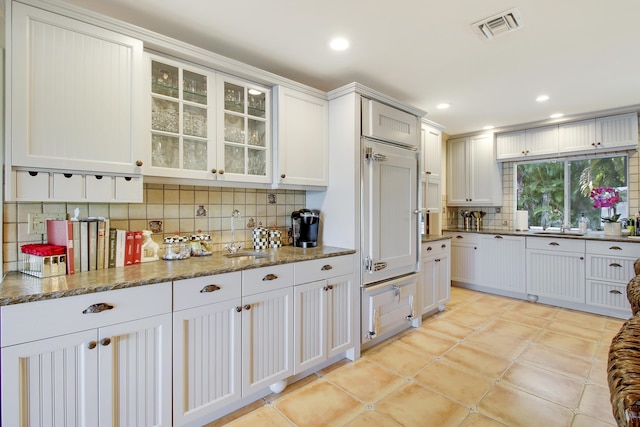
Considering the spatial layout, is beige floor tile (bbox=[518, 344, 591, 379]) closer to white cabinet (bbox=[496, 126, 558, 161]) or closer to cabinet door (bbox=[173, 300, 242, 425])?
cabinet door (bbox=[173, 300, 242, 425])

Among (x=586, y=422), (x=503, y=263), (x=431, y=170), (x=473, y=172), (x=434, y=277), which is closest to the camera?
(x=586, y=422)

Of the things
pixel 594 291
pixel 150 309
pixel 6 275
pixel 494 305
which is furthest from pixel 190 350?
pixel 594 291

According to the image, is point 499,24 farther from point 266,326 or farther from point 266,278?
point 266,326

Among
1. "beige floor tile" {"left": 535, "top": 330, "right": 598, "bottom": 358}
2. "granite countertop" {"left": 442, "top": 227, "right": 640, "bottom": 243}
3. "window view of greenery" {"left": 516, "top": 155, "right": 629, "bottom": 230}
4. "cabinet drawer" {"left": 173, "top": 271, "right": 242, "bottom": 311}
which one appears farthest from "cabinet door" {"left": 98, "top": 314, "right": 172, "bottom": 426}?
"window view of greenery" {"left": 516, "top": 155, "right": 629, "bottom": 230}

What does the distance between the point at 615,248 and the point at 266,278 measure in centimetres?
382

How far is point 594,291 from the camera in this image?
138 inches

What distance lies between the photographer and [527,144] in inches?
166

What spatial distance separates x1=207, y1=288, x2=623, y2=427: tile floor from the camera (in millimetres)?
1839

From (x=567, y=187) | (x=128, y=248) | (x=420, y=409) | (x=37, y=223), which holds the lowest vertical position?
(x=420, y=409)

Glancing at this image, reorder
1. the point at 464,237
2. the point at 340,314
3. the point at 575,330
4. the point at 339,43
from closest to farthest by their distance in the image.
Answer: the point at 339,43 → the point at 340,314 → the point at 575,330 → the point at 464,237

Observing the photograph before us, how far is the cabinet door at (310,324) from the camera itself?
6.95 feet

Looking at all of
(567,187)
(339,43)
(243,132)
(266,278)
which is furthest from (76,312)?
(567,187)

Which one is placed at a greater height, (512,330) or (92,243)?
(92,243)

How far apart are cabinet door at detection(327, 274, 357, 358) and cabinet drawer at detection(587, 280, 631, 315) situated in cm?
302
